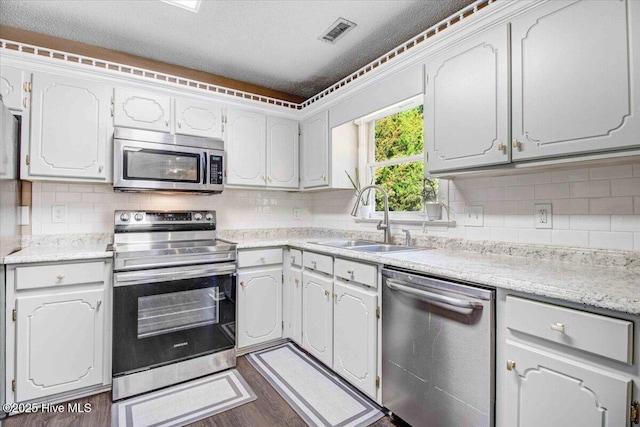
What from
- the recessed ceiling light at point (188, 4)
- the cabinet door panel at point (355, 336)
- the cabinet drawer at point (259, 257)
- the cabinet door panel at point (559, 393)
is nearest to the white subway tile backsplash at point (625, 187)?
the cabinet door panel at point (559, 393)

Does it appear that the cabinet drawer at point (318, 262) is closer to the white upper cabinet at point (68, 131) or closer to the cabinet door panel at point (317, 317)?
the cabinet door panel at point (317, 317)

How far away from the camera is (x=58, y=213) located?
2.37 metres

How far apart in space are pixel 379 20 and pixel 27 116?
239 centimetres

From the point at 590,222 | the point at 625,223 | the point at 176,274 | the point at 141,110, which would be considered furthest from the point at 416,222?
the point at 141,110

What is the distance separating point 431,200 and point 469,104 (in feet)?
2.31

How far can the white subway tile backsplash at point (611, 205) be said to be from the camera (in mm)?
1416

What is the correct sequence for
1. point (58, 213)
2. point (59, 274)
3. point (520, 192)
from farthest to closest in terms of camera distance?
1. point (58, 213)
2. point (59, 274)
3. point (520, 192)

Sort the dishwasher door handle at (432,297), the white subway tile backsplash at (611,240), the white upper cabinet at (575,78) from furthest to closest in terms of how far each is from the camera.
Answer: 1. the white subway tile backsplash at (611,240)
2. the dishwasher door handle at (432,297)
3. the white upper cabinet at (575,78)

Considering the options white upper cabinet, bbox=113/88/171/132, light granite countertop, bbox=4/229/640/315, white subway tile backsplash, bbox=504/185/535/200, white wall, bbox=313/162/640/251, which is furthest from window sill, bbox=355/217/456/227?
white upper cabinet, bbox=113/88/171/132

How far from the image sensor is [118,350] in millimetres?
1969

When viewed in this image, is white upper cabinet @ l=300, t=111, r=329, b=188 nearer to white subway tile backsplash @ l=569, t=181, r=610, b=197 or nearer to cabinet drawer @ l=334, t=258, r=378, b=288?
cabinet drawer @ l=334, t=258, r=378, b=288

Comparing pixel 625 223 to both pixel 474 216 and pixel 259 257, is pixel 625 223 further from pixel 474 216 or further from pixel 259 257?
pixel 259 257

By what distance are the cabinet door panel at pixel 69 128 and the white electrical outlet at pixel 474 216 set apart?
248 cm

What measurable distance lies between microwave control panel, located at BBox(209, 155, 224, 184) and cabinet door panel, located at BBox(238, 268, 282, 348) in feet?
2.57
